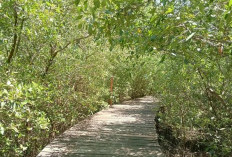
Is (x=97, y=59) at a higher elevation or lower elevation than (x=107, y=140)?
higher

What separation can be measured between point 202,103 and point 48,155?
303 centimetres

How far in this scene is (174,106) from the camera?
17.4 ft

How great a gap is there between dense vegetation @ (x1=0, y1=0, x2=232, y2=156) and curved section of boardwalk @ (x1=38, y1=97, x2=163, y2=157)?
0.38m

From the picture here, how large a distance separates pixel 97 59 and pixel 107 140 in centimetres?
233

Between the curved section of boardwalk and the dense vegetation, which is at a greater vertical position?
the dense vegetation

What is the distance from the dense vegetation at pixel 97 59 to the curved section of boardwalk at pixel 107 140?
0.38m

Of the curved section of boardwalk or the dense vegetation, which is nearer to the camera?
the dense vegetation

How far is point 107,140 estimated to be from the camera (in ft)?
15.0

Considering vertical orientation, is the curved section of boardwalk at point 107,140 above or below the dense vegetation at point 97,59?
below

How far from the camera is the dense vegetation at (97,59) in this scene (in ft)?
9.21

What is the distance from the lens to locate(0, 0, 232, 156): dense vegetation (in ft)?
9.21

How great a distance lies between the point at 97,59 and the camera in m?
6.20

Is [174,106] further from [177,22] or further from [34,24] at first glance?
[34,24]

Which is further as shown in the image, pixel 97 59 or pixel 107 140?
pixel 97 59
